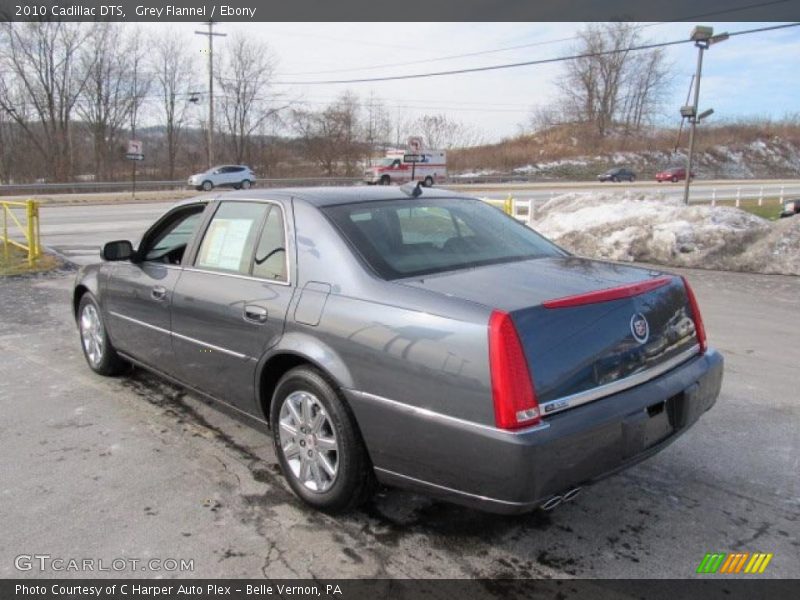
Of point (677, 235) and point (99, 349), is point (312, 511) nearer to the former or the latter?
point (99, 349)

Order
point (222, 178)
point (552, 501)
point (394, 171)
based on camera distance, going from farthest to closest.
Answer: point (394, 171) < point (222, 178) < point (552, 501)

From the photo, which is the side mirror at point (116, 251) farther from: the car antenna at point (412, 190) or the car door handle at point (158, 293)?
the car antenna at point (412, 190)

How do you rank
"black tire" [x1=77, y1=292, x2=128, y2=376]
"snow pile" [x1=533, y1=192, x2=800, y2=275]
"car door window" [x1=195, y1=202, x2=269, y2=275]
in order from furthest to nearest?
"snow pile" [x1=533, y1=192, x2=800, y2=275]
"black tire" [x1=77, y1=292, x2=128, y2=376]
"car door window" [x1=195, y1=202, x2=269, y2=275]

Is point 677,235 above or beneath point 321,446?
above

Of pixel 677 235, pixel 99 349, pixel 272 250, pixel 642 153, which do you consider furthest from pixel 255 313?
pixel 642 153

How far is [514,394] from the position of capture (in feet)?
8.18

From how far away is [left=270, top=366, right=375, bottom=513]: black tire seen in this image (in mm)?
3043

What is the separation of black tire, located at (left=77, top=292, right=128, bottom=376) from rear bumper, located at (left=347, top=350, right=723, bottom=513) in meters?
3.17

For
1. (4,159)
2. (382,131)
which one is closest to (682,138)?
(382,131)

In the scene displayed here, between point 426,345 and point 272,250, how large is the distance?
1338 millimetres

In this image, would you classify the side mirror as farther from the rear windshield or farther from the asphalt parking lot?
the rear windshield

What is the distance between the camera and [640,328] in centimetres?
292

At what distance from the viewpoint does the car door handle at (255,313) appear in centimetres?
346

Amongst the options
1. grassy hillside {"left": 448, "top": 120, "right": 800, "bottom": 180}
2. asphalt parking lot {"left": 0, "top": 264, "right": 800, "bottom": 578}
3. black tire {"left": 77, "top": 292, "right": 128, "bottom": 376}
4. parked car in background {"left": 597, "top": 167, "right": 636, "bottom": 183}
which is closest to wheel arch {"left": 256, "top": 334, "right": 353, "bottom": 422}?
asphalt parking lot {"left": 0, "top": 264, "right": 800, "bottom": 578}
